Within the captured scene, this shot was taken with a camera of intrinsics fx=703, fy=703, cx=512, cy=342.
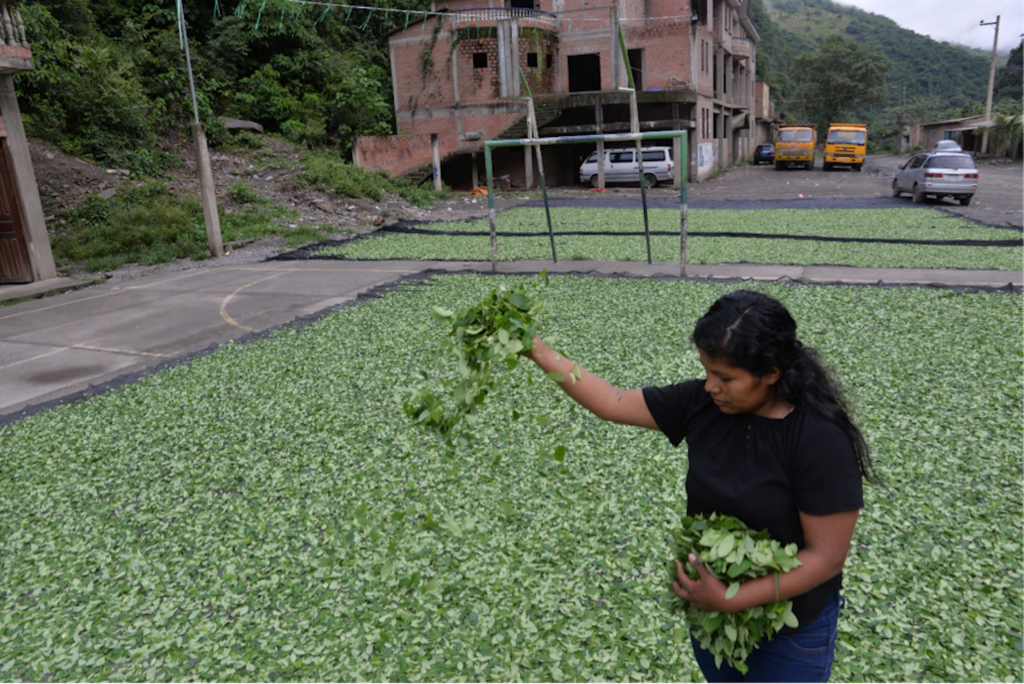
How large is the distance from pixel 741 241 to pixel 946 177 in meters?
8.85

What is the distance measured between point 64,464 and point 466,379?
4.24 m

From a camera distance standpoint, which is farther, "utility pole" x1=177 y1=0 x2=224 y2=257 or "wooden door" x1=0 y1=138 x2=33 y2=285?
"utility pole" x1=177 y1=0 x2=224 y2=257

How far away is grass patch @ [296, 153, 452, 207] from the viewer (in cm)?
2005

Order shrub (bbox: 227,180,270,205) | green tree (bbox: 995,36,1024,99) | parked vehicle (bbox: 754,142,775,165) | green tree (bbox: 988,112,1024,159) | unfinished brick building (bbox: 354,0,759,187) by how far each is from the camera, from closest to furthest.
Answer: shrub (bbox: 227,180,270,205) < unfinished brick building (bbox: 354,0,759,187) < green tree (bbox: 988,112,1024,159) < parked vehicle (bbox: 754,142,775,165) < green tree (bbox: 995,36,1024,99)

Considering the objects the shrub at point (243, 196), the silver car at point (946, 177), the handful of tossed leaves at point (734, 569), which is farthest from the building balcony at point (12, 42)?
the silver car at point (946, 177)

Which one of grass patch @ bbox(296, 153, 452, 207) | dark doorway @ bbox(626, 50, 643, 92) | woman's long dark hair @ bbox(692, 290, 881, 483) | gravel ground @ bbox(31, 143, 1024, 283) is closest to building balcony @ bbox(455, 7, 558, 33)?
dark doorway @ bbox(626, 50, 643, 92)

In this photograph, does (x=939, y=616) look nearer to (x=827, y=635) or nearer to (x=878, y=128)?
(x=827, y=635)

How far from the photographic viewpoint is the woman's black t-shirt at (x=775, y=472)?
5.78 ft

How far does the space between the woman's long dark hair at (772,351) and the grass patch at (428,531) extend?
0.91m

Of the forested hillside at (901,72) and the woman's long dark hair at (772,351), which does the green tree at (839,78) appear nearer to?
the forested hillside at (901,72)

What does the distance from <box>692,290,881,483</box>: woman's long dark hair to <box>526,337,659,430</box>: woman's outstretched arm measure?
0.45 metres

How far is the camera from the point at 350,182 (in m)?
20.2

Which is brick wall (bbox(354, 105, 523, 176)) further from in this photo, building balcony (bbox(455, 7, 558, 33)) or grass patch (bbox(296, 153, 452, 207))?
grass patch (bbox(296, 153, 452, 207))

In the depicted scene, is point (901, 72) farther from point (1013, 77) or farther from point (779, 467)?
point (779, 467)
